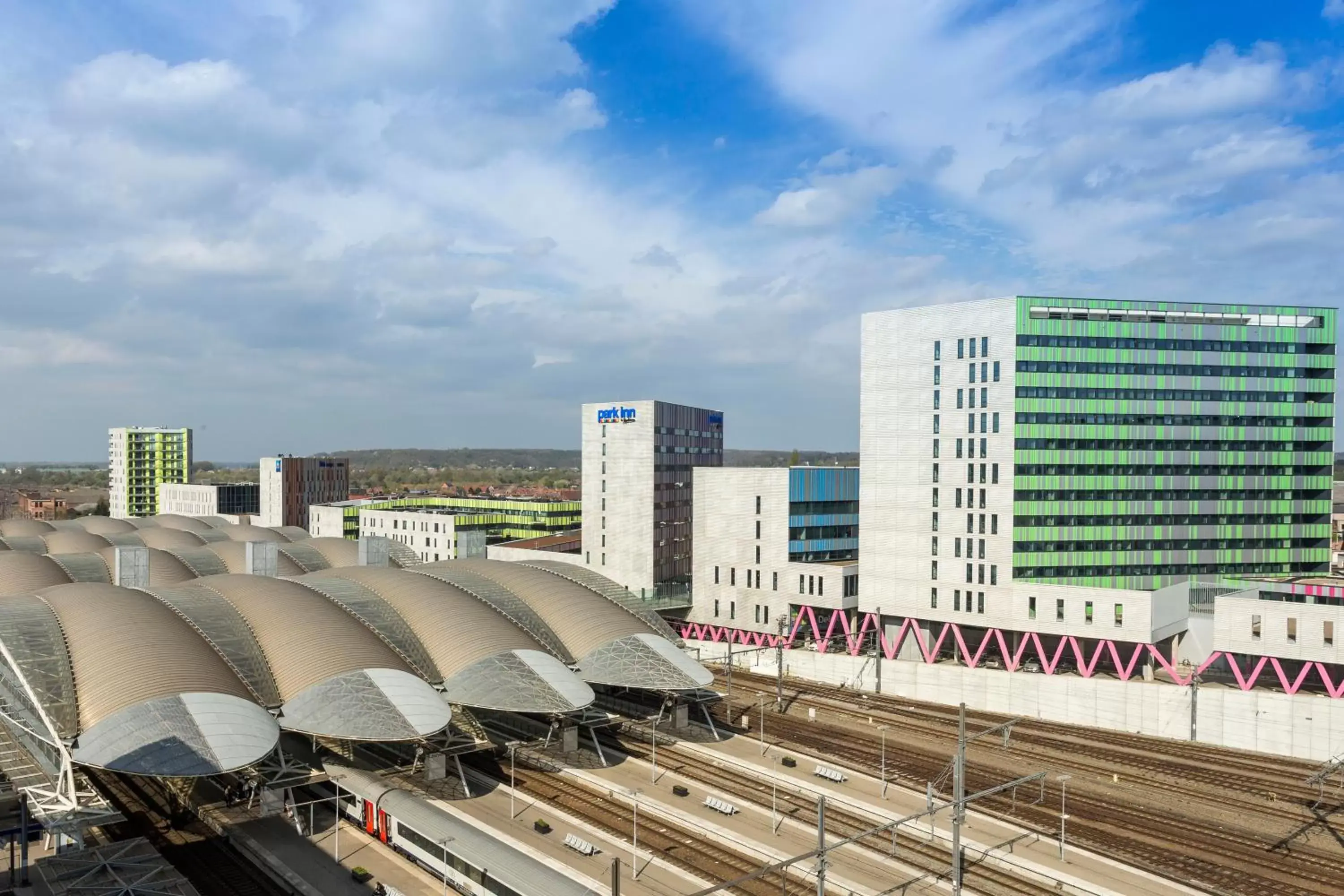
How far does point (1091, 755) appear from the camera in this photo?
221 feet

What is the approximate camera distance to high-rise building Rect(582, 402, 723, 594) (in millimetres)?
111688

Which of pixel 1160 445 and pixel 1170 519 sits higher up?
pixel 1160 445

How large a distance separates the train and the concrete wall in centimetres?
4557

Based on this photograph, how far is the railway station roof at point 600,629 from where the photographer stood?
216 feet

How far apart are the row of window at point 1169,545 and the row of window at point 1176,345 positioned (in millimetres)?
16901

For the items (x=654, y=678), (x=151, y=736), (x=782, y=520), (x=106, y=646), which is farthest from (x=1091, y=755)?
(x=106, y=646)

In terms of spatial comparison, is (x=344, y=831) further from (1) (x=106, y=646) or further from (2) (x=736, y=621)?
(2) (x=736, y=621)

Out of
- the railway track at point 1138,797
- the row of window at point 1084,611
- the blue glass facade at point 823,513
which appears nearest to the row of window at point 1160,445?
the row of window at point 1084,611

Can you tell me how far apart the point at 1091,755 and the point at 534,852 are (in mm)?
40013

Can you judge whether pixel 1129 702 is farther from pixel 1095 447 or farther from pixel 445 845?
pixel 445 845

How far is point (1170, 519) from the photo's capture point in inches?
3497

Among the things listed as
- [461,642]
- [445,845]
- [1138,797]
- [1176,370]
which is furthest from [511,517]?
[445,845]

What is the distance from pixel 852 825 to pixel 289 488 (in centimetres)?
15776

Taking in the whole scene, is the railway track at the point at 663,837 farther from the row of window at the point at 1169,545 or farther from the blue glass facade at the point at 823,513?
the row of window at the point at 1169,545
